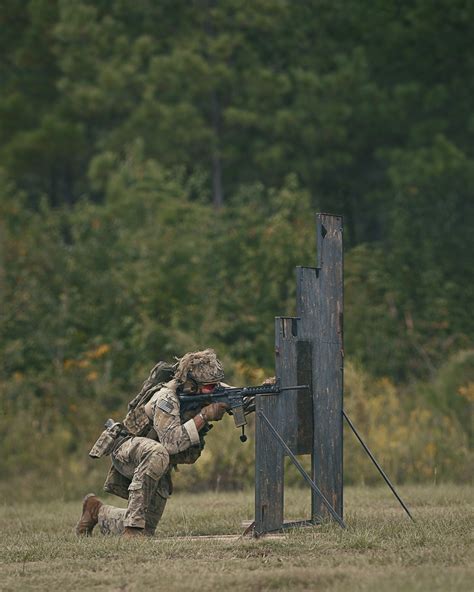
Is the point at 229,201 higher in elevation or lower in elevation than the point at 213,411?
higher

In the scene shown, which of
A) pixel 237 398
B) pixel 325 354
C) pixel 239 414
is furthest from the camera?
pixel 325 354

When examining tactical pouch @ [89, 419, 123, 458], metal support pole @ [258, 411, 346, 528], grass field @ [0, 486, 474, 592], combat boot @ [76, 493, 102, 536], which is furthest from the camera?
combat boot @ [76, 493, 102, 536]

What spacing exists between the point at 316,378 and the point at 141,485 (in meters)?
1.64

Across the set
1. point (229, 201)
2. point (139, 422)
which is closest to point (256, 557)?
point (139, 422)

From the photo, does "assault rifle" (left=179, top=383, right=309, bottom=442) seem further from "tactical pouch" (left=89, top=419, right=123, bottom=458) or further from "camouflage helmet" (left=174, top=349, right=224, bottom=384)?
"tactical pouch" (left=89, top=419, right=123, bottom=458)

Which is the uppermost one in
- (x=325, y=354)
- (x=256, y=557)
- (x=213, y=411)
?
(x=325, y=354)

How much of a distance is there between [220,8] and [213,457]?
63.3 feet

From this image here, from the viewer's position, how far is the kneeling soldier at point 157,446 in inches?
419

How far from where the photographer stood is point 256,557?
9422 millimetres

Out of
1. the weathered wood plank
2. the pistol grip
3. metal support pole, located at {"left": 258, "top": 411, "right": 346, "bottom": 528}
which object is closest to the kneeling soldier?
the pistol grip

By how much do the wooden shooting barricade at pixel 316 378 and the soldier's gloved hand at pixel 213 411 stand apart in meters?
0.37

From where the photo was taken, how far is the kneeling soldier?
10648 millimetres

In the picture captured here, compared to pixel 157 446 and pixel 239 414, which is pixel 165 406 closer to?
pixel 157 446

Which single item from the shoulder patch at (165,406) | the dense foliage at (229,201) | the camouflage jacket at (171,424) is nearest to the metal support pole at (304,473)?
the camouflage jacket at (171,424)
